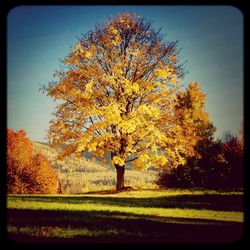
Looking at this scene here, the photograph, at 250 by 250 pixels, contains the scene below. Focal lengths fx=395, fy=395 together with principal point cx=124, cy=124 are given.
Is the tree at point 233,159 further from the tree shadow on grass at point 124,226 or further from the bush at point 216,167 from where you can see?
the tree shadow on grass at point 124,226

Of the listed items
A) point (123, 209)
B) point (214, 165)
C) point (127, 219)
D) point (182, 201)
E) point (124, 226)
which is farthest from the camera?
point (214, 165)

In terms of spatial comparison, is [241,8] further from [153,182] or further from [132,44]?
[153,182]

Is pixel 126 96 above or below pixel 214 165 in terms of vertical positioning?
above

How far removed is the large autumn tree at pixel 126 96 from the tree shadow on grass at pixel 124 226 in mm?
6691

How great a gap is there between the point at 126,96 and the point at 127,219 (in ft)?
30.3

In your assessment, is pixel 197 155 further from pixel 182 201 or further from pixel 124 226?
→ pixel 124 226

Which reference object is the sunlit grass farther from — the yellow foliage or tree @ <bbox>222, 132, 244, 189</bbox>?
tree @ <bbox>222, 132, 244, 189</bbox>

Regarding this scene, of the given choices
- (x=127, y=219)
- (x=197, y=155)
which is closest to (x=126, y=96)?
(x=197, y=155)

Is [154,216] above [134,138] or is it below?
below

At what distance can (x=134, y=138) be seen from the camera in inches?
806

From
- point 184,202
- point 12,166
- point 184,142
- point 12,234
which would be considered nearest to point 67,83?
point 184,142

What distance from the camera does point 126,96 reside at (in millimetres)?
20719

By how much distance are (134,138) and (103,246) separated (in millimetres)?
10513
